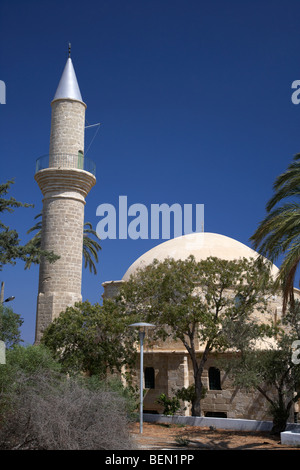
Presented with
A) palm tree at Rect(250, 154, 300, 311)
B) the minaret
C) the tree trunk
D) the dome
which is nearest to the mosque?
the minaret

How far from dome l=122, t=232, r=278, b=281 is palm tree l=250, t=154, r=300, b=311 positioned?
13.0m

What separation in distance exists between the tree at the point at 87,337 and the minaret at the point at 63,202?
170 centimetres

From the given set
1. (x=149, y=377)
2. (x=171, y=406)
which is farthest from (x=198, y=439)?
(x=149, y=377)

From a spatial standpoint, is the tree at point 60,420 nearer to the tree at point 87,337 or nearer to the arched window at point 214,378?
Result: the tree at point 87,337

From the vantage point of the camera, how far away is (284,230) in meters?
10.8

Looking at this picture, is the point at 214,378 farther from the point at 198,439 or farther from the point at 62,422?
the point at 62,422

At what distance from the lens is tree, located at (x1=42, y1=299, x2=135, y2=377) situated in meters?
17.0

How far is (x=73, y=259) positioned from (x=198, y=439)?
9.12 meters

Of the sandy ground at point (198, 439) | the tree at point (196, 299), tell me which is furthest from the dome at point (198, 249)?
the sandy ground at point (198, 439)

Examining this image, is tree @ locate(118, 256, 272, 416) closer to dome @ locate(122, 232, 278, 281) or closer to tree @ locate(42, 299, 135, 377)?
tree @ locate(42, 299, 135, 377)

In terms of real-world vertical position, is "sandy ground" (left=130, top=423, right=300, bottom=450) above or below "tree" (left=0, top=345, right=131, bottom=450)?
below

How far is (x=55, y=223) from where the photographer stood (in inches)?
784

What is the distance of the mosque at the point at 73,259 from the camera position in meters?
19.4

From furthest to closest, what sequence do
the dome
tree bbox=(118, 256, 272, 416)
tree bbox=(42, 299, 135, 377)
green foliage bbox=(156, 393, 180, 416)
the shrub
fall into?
the dome, green foliage bbox=(156, 393, 180, 416), tree bbox=(118, 256, 272, 416), tree bbox=(42, 299, 135, 377), the shrub
